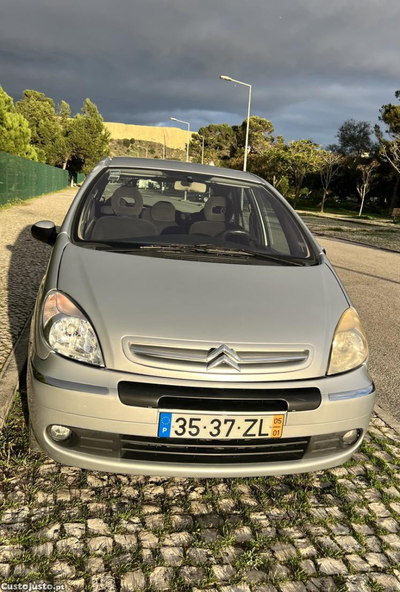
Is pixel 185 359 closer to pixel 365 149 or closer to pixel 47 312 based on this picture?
pixel 47 312

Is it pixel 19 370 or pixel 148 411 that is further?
pixel 19 370

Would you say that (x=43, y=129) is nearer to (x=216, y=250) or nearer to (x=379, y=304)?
(x=379, y=304)

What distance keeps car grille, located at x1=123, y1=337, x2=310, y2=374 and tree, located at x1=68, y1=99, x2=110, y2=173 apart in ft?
182

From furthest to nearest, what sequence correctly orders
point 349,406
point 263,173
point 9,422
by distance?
1. point 263,173
2. point 9,422
3. point 349,406

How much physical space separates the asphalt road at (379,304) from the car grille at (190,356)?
1880 millimetres

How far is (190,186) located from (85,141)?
5434 centimetres

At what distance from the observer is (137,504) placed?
2324 mm

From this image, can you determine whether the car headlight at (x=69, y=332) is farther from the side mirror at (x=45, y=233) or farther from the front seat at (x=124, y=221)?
the side mirror at (x=45, y=233)

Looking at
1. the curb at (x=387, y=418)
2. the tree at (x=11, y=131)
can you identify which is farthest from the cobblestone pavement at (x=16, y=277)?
the tree at (x=11, y=131)

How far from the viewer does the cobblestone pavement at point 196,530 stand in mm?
1911

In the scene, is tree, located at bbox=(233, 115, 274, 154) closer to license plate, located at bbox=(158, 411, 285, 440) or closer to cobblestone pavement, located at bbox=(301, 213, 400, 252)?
cobblestone pavement, located at bbox=(301, 213, 400, 252)

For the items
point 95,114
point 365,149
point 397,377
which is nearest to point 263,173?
point 365,149

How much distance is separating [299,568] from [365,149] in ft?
175

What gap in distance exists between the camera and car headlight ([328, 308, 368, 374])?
7.60 ft
